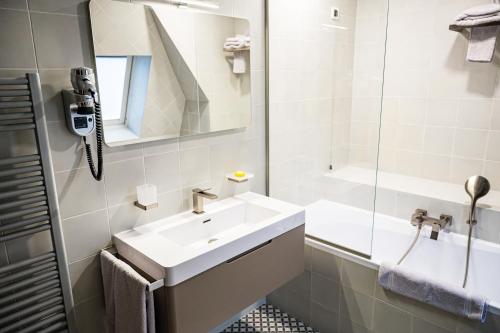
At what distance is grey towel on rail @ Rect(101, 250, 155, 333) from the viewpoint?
1.33 m

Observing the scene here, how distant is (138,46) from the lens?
5.08 feet

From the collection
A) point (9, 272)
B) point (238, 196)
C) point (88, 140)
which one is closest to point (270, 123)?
point (238, 196)

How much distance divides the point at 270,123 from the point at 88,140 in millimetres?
1132

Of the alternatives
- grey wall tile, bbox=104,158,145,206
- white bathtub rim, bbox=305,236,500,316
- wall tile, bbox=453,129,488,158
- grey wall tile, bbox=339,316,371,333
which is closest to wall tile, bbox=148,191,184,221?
grey wall tile, bbox=104,158,145,206

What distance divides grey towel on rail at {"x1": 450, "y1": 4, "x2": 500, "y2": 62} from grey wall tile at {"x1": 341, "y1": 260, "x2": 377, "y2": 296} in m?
1.46

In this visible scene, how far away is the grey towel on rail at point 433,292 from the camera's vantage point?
5.25 ft

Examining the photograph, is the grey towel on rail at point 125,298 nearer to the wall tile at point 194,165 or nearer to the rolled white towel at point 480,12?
the wall tile at point 194,165

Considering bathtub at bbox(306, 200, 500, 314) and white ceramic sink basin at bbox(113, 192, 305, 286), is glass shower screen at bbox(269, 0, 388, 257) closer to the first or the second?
bathtub at bbox(306, 200, 500, 314)

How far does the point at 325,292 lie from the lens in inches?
86.1

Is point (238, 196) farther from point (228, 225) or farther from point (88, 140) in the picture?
point (88, 140)

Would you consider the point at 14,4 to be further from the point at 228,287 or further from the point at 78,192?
the point at 228,287

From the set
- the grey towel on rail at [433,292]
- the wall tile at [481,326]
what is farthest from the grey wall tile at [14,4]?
the wall tile at [481,326]

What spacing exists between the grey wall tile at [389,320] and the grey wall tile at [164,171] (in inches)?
49.3

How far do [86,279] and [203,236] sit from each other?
0.56 m
